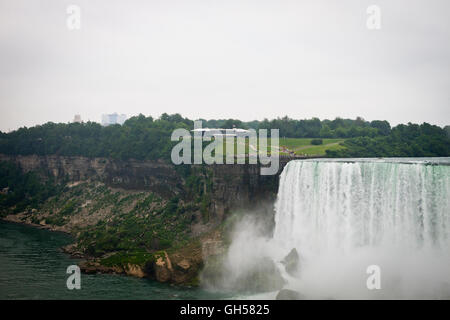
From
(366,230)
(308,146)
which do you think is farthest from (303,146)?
(366,230)

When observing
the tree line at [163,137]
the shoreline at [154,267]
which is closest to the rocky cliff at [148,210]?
the shoreline at [154,267]

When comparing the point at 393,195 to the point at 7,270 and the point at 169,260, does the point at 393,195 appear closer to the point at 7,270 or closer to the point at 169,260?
the point at 169,260
